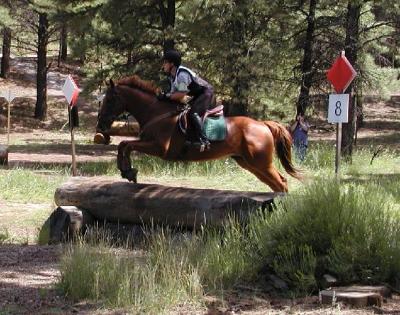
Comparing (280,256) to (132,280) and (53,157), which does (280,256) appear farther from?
(53,157)

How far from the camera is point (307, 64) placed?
2575 cm

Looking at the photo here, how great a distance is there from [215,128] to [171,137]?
3.02ft

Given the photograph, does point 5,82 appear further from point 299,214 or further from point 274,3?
point 299,214

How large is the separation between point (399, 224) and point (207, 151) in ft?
17.6

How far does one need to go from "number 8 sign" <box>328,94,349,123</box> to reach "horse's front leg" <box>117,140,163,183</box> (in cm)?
371

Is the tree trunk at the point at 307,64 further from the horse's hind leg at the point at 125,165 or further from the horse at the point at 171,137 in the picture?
the horse's hind leg at the point at 125,165

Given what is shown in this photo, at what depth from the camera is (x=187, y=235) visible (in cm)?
870

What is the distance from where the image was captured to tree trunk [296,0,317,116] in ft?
82.9

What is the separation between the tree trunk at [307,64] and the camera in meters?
25.3

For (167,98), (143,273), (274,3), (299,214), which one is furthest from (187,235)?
(274,3)

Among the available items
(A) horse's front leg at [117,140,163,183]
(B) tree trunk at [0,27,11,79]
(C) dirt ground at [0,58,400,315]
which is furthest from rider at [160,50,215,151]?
(B) tree trunk at [0,27,11,79]

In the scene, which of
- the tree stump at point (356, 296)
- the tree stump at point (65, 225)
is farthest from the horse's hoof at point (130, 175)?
the tree stump at point (356, 296)

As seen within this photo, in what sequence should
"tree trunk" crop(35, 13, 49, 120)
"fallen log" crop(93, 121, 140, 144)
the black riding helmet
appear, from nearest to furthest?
the black riding helmet → "fallen log" crop(93, 121, 140, 144) → "tree trunk" crop(35, 13, 49, 120)

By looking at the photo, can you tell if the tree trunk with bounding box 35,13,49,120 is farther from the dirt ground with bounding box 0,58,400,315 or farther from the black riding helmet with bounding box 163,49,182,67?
the black riding helmet with bounding box 163,49,182,67
